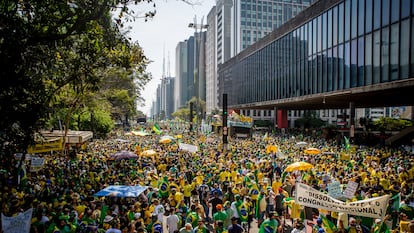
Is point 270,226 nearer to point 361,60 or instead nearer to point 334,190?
point 334,190

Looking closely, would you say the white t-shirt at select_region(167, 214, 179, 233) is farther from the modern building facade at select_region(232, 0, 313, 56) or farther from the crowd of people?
the modern building facade at select_region(232, 0, 313, 56)

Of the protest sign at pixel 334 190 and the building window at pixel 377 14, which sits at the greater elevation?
the building window at pixel 377 14

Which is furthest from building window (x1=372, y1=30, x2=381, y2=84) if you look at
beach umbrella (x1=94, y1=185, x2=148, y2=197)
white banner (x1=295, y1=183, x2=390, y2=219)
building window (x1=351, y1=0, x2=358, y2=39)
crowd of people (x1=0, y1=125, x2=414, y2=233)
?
beach umbrella (x1=94, y1=185, x2=148, y2=197)

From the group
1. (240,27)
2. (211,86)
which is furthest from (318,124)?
(211,86)

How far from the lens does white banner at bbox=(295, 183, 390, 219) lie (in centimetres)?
732

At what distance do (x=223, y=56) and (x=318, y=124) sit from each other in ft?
171

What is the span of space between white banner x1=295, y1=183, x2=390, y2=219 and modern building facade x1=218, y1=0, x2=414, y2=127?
61.7 feet

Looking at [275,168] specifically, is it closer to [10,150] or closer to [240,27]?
[10,150]

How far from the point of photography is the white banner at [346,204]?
7320 millimetres

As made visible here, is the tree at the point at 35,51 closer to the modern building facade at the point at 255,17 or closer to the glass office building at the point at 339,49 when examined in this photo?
the glass office building at the point at 339,49

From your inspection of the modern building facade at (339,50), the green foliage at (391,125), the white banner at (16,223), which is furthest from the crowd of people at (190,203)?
the green foliage at (391,125)

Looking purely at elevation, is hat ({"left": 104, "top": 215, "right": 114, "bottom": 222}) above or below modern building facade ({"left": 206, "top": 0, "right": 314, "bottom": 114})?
below

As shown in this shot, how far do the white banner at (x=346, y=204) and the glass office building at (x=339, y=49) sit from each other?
63.6ft

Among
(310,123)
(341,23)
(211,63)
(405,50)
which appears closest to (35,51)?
(405,50)
